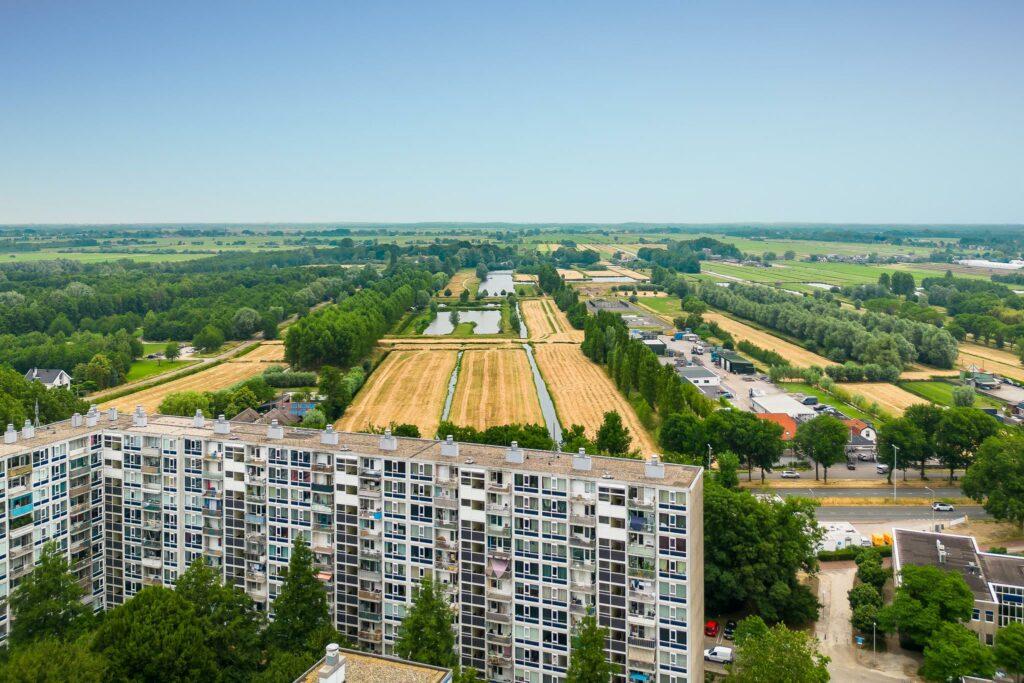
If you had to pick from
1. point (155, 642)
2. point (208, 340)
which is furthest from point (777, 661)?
point (208, 340)

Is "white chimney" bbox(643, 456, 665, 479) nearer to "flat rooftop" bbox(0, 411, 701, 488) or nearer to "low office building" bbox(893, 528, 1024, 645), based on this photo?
"flat rooftop" bbox(0, 411, 701, 488)

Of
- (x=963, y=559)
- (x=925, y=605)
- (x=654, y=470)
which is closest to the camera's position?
(x=654, y=470)

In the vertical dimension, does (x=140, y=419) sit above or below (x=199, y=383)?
above

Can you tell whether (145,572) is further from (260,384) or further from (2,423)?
(260,384)

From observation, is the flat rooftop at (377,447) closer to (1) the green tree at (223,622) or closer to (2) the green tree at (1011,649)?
(1) the green tree at (223,622)

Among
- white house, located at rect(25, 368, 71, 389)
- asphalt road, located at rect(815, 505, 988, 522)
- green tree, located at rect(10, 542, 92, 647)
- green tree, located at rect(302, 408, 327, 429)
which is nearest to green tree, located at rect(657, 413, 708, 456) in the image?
asphalt road, located at rect(815, 505, 988, 522)

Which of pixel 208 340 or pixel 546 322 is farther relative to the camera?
pixel 546 322

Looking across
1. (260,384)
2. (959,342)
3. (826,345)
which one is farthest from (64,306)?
(959,342)

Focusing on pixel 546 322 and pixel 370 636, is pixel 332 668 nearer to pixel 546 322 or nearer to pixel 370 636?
pixel 370 636
